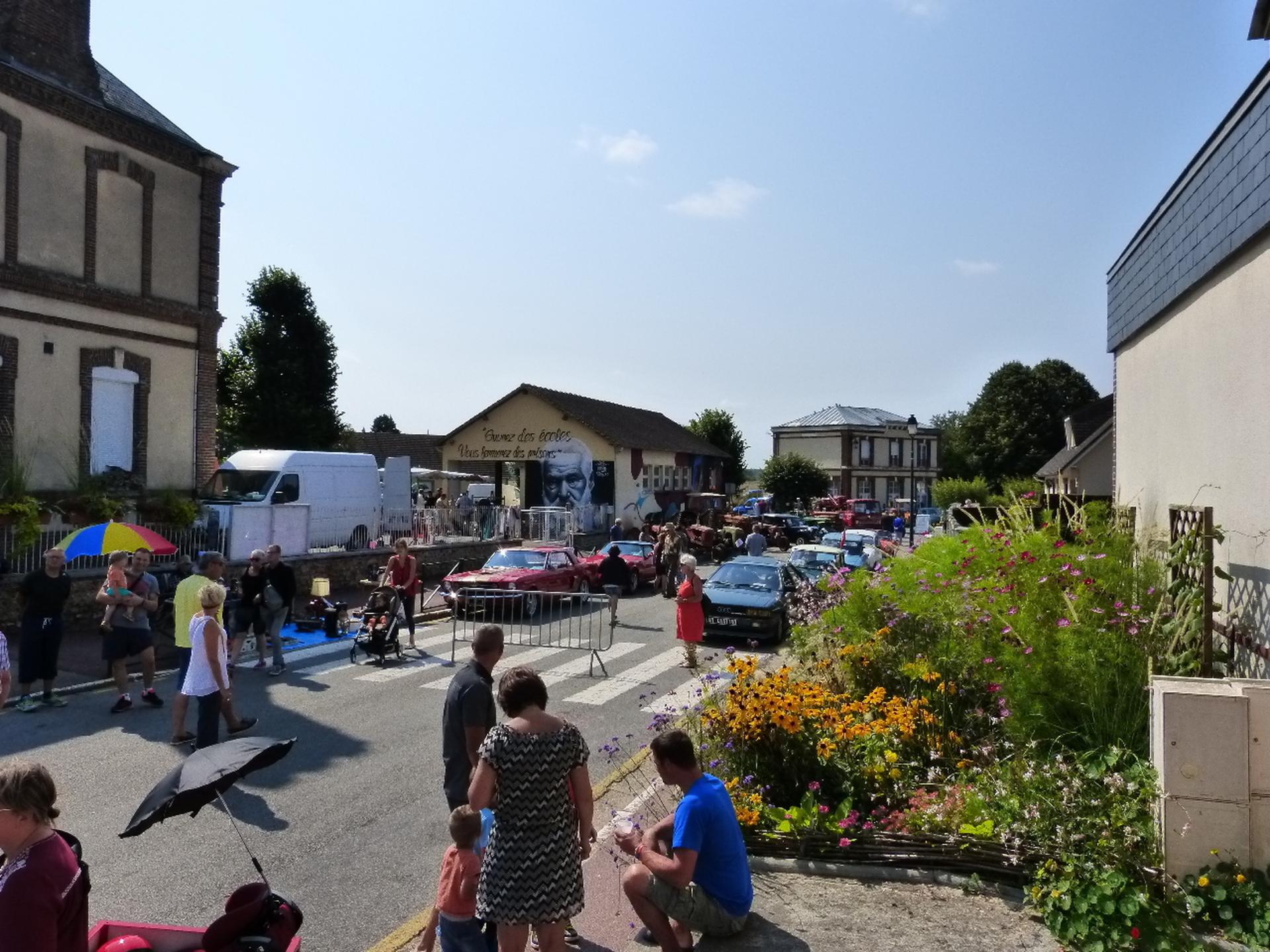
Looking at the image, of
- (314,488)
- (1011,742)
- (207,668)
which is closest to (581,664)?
(207,668)

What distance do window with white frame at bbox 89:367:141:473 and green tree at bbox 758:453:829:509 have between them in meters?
42.4

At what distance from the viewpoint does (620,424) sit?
137ft

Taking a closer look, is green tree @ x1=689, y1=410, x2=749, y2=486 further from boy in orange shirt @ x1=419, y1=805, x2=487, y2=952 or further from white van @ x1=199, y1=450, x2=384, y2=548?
boy in orange shirt @ x1=419, y1=805, x2=487, y2=952

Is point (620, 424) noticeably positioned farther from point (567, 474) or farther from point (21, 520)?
point (21, 520)

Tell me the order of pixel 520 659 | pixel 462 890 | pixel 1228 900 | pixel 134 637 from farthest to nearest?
pixel 520 659 → pixel 134 637 → pixel 1228 900 → pixel 462 890

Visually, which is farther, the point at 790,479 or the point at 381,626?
the point at 790,479

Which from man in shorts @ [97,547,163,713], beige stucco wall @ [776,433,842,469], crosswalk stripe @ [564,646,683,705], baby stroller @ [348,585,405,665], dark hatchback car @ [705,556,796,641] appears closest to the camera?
man in shorts @ [97,547,163,713]

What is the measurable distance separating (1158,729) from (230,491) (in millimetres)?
20374

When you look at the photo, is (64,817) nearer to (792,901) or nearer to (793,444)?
(792,901)

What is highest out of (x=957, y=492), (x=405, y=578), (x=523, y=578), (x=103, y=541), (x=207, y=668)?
(x=957, y=492)

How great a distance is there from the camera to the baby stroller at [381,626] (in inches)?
516

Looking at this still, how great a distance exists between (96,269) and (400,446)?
130 ft

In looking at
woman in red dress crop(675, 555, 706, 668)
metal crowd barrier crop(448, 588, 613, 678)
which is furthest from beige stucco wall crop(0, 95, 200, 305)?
woman in red dress crop(675, 555, 706, 668)

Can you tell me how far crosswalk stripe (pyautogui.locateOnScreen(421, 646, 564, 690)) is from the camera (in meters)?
11.8
